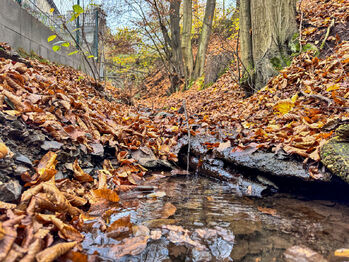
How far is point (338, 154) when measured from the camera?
1676mm

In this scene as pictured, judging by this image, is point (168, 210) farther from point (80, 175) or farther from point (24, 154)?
point (24, 154)

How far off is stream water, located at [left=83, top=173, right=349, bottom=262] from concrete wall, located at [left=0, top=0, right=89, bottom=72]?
4.29 metres

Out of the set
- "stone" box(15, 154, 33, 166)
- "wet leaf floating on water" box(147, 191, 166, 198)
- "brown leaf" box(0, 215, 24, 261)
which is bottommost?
"wet leaf floating on water" box(147, 191, 166, 198)

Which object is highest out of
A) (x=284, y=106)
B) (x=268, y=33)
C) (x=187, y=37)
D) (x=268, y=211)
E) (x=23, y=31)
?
(x=187, y=37)

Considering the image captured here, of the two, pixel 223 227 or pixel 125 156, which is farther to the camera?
pixel 125 156

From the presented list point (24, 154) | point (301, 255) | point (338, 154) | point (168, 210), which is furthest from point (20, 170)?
point (338, 154)

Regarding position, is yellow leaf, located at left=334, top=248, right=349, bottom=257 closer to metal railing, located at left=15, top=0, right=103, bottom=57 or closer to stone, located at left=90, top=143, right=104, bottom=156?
stone, located at left=90, top=143, right=104, bottom=156

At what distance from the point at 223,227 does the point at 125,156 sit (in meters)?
1.54

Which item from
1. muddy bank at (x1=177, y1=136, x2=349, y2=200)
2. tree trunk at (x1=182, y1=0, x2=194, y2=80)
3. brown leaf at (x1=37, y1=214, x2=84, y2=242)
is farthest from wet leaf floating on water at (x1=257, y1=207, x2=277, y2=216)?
tree trunk at (x1=182, y1=0, x2=194, y2=80)

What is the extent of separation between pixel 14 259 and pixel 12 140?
1168 mm

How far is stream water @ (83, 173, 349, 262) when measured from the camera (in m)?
1.10

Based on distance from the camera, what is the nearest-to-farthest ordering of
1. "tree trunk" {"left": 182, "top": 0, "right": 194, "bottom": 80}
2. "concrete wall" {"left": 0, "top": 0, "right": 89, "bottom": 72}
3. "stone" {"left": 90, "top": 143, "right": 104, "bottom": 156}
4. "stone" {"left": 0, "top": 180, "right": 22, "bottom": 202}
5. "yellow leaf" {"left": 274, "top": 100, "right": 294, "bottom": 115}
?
"stone" {"left": 0, "top": 180, "right": 22, "bottom": 202} < "stone" {"left": 90, "top": 143, "right": 104, "bottom": 156} < "yellow leaf" {"left": 274, "top": 100, "right": 294, "bottom": 115} < "concrete wall" {"left": 0, "top": 0, "right": 89, "bottom": 72} < "tree trunk" {"left": 182, "top": 0, "right": 194, "bottom": 80}

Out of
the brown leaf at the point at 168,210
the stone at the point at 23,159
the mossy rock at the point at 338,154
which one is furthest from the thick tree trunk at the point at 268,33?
Result: the stone at the point at 23,159

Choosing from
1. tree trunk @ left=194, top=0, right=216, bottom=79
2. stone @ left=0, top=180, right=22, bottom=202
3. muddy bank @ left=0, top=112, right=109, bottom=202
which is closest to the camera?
stone @ left=0, top=180, right=22, bottom=202
